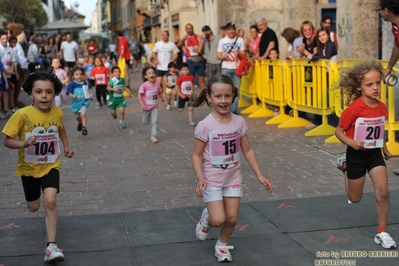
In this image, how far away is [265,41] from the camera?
1566 cm

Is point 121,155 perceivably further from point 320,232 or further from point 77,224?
point 320,232

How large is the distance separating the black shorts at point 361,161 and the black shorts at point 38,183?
2.33 metres

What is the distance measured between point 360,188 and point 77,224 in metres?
2.54

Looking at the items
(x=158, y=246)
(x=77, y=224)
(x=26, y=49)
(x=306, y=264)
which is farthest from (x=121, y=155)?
(x=26, y=49)

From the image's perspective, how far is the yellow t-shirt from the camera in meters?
5.84

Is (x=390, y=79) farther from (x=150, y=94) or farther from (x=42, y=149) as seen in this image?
(x=150, y=94)

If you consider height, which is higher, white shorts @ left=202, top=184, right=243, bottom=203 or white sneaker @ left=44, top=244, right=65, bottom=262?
white shorts @ left=202, top=184, right=243, bottom=203

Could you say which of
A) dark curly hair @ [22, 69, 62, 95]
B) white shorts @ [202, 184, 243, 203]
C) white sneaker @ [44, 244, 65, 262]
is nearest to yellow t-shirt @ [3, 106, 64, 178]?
dark curly hair @ [22, 69, 62, 95]

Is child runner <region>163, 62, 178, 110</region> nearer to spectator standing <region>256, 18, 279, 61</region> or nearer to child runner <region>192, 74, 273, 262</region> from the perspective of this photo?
spectator standing <region>256, 18, 279, 61</region>

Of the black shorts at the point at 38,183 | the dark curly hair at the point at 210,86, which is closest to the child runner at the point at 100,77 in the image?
the black shorts at the point at 38,183

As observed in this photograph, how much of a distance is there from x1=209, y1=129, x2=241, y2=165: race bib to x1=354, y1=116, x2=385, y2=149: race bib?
1.03 meters

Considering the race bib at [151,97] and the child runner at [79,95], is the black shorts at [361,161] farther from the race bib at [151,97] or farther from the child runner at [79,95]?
the child runner at [79,95]

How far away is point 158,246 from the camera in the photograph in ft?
19.7

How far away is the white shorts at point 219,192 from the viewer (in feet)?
18.1
